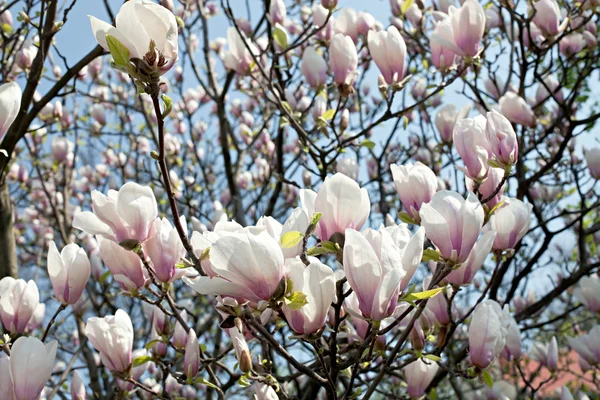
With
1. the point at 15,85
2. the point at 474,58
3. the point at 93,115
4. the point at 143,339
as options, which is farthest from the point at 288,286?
the point at 93,115

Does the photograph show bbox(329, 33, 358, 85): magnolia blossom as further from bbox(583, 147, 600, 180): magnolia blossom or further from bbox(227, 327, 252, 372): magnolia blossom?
bbox(583, 147, 600, 180): magnolia blossom

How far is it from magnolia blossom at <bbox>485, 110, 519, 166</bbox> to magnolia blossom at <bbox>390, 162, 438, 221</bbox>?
17 cm

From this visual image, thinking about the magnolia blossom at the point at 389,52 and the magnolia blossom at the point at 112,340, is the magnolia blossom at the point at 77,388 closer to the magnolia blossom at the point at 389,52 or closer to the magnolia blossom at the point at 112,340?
the magnolia blossom at the point at 112,340

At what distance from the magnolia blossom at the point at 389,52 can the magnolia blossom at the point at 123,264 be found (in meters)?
1.02

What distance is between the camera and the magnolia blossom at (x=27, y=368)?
3.64 ft

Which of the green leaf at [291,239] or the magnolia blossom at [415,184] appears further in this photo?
the magnolia blossom at [415,184]

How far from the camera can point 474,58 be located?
1.82 meters

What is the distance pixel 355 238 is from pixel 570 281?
203cm

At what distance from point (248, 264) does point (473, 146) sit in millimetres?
620

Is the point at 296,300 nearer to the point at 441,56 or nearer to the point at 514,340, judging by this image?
the point at 514,340

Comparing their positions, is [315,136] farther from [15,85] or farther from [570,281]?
[15,85]

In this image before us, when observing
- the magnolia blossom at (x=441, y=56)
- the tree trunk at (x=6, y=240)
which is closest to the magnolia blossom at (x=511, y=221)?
the magnolia blossom at (x=441, y=56)

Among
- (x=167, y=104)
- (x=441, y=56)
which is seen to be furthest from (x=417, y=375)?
(x=441, y=56)

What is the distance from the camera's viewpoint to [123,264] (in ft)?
3.95
